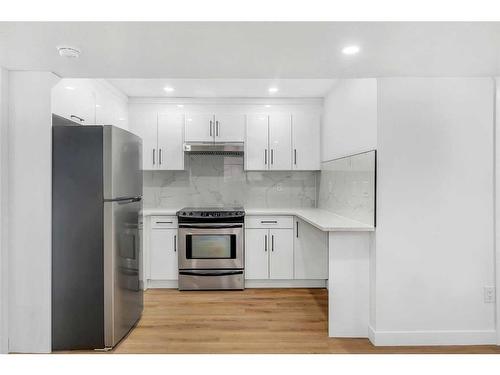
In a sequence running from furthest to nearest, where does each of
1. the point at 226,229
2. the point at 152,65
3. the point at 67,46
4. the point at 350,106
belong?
the point at 226,229, the point at 350,106, the point at 152,65, the point at 67,46

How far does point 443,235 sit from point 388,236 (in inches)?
16.9

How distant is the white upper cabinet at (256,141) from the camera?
4285mm

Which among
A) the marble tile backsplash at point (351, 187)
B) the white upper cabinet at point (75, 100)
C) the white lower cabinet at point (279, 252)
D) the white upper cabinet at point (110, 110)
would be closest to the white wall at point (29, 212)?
the white upper cabinet at point (75, 100)

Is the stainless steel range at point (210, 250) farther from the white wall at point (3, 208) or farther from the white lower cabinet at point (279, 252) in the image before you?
the white wall at point (3, 208)

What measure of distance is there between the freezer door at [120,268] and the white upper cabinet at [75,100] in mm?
881

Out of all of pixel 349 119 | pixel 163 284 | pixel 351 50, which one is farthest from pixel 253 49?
pixel 163 284

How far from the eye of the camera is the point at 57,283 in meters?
2.47

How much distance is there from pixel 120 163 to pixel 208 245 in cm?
167

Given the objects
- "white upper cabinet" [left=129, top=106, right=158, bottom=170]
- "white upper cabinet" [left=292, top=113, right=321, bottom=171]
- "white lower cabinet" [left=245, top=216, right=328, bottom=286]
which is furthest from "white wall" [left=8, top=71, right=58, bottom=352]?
"white upper cabinet" [left=292, top=113, right=321, bottom=171]

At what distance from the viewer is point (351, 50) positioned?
2.03m

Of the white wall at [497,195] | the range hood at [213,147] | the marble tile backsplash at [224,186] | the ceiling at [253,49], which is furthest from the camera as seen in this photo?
the marble tile backsplash at [224,186]

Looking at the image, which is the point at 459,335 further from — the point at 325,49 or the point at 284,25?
the point at 284,25

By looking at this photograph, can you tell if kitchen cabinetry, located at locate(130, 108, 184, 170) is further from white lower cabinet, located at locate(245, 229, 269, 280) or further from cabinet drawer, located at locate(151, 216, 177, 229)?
white lower cabinet, located at locate(245, 229, 269, 280)

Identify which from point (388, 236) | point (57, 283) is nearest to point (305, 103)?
point (388, 236)
